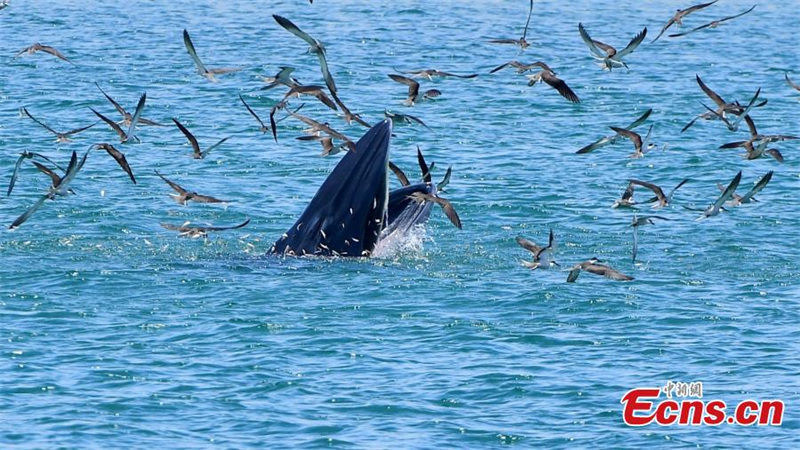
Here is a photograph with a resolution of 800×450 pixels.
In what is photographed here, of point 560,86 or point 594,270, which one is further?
point 560,86

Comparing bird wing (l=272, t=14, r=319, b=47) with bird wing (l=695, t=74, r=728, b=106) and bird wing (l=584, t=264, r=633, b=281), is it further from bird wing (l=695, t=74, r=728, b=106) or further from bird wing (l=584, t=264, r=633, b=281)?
bird wing (l=695, t=74, r=728, b=106)

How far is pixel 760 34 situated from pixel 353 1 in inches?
622

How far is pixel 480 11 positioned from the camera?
60344 millimetres

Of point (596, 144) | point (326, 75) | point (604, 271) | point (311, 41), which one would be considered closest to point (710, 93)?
point (596, 144)

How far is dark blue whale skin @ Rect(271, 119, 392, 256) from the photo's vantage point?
83.8ft

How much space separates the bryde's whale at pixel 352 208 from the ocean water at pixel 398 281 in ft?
1.40

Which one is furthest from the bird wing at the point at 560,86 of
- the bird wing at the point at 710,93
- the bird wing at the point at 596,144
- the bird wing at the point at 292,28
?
the bird wing at the point at 292,28

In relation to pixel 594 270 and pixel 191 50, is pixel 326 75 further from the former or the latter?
pixel 594 270

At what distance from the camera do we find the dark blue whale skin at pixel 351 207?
83.8 ft

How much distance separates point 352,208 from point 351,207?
0.02 m

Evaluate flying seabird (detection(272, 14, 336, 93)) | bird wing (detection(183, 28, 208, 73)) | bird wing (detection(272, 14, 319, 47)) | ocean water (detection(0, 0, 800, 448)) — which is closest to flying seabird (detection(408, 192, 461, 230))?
ocean water (detection(0, 0, 800, 448))

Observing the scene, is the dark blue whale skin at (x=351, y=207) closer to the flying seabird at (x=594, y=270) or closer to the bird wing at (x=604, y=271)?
the flying seabird at (x=594, y=270)

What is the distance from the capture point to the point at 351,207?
2559 centimetres

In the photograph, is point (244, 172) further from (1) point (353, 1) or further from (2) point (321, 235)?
(1) point (353, 1)
